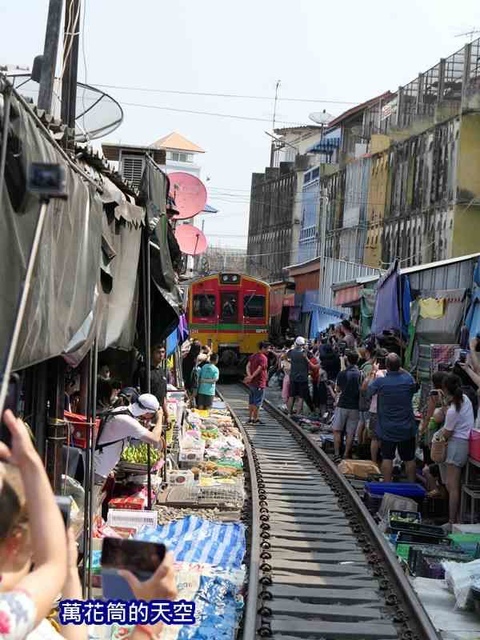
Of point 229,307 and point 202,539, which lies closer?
point 202,539

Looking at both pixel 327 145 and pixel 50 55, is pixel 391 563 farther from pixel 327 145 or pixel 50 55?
pixel 327 145

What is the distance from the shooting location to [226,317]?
32750mm

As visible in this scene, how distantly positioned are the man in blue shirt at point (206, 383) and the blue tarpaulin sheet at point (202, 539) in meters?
8.86

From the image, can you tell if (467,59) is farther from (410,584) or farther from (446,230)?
(410,584)

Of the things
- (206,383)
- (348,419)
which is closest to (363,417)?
(348,419)

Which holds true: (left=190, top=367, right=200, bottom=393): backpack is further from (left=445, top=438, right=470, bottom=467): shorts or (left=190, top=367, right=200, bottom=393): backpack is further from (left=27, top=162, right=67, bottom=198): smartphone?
(left=27, top=162, right=67, bottom=198): smartphone

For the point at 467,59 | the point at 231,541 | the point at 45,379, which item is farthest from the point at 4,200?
the point at 467,59

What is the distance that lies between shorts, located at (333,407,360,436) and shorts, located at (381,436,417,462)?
2.80 meters

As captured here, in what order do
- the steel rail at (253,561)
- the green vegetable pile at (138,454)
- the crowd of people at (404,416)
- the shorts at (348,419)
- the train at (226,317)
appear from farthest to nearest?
the train at (226,317)
the shorts at (348,419)
the crowd of people at (404,416)
the green vegetable pile at (138,454)
the steel rail at (253,561)

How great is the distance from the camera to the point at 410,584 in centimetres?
838

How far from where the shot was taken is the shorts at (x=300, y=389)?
A: 70.7 feet

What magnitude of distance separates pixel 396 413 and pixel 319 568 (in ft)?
11.5

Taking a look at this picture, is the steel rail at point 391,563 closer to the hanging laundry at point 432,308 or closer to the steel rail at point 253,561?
the steel rail at point 253,561

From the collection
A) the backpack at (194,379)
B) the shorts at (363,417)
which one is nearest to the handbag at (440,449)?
the shorts at (363,417)
